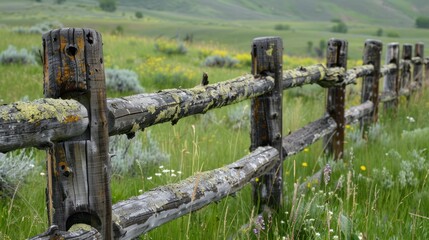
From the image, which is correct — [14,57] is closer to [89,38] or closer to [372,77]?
[372,77]

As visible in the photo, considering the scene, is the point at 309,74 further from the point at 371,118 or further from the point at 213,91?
the point at 371,118

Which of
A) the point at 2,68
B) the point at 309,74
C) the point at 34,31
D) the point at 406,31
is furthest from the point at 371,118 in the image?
the point at 406,31

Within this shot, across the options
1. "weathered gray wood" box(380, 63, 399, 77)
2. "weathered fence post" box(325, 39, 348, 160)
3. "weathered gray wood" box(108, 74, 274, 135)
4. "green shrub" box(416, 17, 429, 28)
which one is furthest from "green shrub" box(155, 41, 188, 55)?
"green shrub" box(416, 17, 429, 28)

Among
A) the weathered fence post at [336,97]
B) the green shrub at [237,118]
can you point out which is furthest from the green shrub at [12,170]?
the green shrub at [237,118]

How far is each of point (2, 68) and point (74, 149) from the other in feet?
27.8

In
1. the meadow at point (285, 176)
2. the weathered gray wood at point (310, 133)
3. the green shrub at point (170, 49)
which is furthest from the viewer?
the green shrub at point (170, 49)

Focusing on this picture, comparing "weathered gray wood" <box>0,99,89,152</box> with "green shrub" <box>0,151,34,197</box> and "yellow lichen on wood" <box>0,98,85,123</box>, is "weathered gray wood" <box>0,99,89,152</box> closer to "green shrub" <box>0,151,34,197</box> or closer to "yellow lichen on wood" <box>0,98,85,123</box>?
"yellow lichen on wood" <box>0,98,85,123</box>

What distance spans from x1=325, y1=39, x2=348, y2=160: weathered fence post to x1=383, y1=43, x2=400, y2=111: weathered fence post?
3.05 meters

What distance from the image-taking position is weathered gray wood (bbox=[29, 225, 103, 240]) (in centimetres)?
166

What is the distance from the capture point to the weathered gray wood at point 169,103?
200 cm

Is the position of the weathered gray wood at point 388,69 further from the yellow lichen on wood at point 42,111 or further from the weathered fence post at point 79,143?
the yellow lichen on wood at point 42,111

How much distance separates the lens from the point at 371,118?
6996mm

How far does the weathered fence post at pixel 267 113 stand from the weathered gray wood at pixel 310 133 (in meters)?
0.34

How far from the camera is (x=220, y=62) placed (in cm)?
1505
